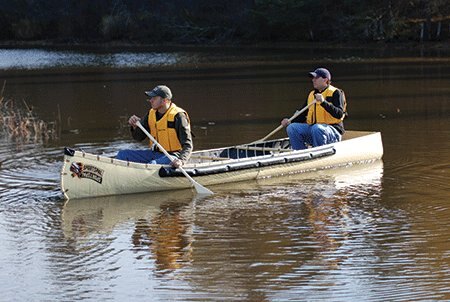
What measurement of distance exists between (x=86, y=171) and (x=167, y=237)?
2.05 meters

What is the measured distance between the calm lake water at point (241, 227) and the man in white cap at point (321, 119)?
0.56 meters

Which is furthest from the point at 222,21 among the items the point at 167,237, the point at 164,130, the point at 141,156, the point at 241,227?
the point at 167,237

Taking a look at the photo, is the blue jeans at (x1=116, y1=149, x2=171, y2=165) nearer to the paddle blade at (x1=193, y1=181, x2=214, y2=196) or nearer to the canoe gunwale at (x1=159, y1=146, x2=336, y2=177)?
the canoe gunwale at (x1=159, y1=146, x2=336, y2=177)

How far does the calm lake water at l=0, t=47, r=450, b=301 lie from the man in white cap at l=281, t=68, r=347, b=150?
557 mm

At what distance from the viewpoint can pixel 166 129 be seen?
41.1ft

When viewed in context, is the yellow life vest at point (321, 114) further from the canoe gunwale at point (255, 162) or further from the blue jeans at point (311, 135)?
the canoe gunwale at point (255, 162)

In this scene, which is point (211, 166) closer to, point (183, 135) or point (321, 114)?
point (183, 135)

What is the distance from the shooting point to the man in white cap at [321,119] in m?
13.8

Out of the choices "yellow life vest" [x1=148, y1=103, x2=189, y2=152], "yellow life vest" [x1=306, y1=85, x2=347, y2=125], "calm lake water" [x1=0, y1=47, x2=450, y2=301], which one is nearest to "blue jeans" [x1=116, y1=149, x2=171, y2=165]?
"yellow life vest" [x1=148, y1=103, x2=189, y2=152]

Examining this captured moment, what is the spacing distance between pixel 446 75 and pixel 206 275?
70.6 feet

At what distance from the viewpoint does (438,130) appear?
57.0 feet

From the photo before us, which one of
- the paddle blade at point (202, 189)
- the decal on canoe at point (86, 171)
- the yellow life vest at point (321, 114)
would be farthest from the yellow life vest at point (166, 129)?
the yellow life vest at point (321, 114)

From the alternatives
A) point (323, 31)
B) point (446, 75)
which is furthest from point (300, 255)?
point (323, 31)

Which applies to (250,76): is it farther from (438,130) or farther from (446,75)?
(438,130)
